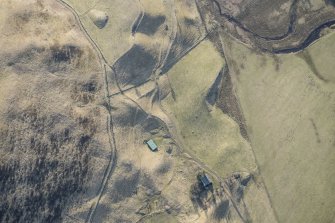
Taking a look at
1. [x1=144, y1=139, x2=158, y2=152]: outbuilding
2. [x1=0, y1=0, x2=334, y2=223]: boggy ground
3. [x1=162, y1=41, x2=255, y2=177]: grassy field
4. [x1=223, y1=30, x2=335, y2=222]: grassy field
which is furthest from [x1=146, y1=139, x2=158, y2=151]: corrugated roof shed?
[x1=223, y1=30, x2=335, y2=222]: grassy field

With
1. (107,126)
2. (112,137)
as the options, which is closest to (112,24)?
(107,126)

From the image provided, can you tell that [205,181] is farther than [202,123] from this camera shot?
No

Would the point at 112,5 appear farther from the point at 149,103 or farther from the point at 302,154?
the point at 302,154

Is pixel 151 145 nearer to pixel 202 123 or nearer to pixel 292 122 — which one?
pixel 202 123

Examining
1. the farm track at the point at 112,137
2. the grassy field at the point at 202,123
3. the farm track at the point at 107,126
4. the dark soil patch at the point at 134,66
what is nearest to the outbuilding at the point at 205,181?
Result: the farm track at the point at 112,137

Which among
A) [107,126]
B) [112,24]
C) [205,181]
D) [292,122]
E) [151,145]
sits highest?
[112,24]

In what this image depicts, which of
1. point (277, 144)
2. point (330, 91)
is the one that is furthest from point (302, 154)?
point (330, 91)
